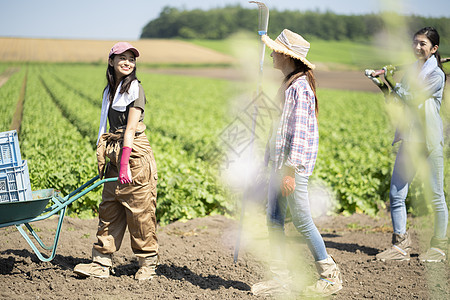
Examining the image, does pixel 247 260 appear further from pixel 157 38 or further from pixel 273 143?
pixel 157 38

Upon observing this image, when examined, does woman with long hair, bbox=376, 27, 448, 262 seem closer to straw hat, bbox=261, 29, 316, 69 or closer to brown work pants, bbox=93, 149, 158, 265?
straw hat, bbox=261, 29, 316, 69

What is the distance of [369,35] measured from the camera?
0.60 m

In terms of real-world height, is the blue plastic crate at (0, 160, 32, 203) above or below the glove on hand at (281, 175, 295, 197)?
below

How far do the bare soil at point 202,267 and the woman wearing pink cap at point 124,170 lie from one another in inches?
8.3

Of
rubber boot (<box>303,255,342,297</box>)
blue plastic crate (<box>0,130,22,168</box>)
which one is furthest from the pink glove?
rubber boot (<box>303,255,342,297</box>)

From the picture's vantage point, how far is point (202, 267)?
3531 mm

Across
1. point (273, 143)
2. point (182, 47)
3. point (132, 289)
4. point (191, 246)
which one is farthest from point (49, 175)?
point (182, 47)

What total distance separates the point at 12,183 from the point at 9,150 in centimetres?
22

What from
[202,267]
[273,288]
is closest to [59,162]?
[202,267]

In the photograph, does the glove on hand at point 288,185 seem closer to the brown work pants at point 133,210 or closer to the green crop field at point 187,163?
the green crop field at point 187,163

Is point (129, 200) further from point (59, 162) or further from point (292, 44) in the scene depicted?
point (59, 162)

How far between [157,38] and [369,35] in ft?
114

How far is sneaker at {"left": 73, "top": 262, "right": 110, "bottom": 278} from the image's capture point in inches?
121

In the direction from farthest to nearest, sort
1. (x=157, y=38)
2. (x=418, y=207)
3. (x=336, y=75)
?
1. (x=336, y=75)
2. (x=157, y=38)
3. (x=418, y=207)
